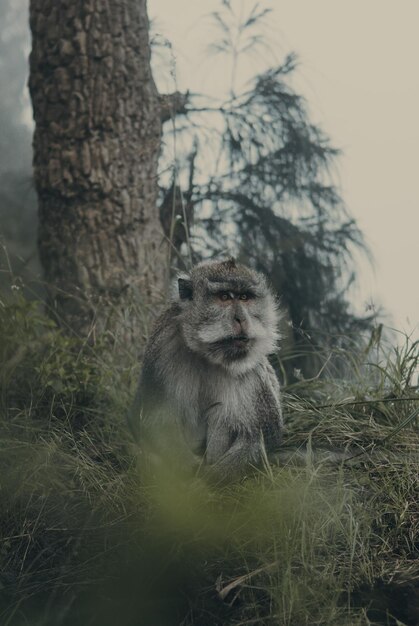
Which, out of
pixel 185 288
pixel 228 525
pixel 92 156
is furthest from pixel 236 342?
pixel 92 156

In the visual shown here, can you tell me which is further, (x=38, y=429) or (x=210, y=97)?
(x=210, y=97)

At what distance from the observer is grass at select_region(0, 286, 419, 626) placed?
3898mm

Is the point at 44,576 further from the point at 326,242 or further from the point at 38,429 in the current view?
the point at 326,242

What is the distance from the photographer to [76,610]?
4.15m

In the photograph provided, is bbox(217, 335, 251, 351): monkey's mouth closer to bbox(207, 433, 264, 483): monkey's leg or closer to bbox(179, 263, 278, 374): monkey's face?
bbox(179, 263, 278, 374): monkey's face

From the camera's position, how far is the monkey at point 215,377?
4.61 m

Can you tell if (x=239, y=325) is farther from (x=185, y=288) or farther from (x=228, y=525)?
(x=228, y=525)

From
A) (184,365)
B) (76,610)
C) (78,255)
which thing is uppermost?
(78,255)

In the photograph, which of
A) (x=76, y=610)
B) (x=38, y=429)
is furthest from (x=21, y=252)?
(x=76, y=610)

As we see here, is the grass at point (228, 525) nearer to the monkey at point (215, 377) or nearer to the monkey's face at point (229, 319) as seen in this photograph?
the monkey at point (215, 377)

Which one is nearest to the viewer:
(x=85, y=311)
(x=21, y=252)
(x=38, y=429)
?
(x=38, y=429)

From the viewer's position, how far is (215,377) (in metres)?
4.77

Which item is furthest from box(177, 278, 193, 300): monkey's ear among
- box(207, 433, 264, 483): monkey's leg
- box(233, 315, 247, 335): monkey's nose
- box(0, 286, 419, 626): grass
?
box(0, 286, 419, 626): grass

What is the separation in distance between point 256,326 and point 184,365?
48 cm
